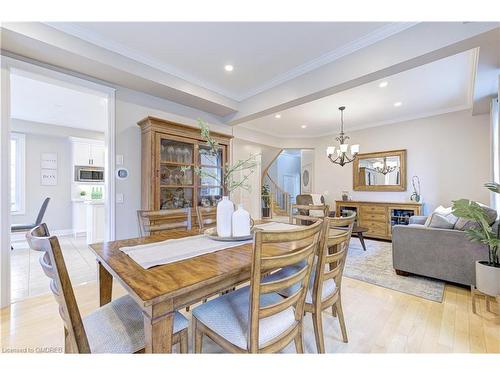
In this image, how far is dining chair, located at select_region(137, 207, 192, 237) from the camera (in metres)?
1.95

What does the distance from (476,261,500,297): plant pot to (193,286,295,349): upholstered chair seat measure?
195cm

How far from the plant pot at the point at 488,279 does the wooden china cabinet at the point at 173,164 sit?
277 cm

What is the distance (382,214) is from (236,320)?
4.60 metres

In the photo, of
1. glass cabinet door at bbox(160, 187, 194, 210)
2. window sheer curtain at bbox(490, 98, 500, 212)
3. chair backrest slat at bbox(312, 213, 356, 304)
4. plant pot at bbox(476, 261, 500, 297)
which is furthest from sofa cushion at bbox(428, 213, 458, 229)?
glass cabinet door at bbox(160, 187, 194, 210)

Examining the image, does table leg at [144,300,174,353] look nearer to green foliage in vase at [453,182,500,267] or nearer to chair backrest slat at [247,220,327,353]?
chair backrest slat at [247,220,327,353]

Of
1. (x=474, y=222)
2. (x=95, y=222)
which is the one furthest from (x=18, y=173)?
(x=474, y=222)

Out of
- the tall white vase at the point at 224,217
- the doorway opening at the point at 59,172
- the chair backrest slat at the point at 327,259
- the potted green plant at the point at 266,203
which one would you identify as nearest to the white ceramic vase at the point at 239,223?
the tall white vase at the point at 224,217

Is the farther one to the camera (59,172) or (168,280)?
(59,172)

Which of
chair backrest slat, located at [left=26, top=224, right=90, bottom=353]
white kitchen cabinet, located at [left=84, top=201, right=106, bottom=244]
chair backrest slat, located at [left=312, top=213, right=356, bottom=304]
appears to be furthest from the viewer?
white kitchen cabinet, located at [left=84, top=201, right=106, bottom=244]

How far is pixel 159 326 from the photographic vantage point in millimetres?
847

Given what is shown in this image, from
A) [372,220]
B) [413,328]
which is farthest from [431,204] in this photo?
[413,328]

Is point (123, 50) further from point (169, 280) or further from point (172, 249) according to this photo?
point (169, 280)

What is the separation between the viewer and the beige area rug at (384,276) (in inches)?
95.3
